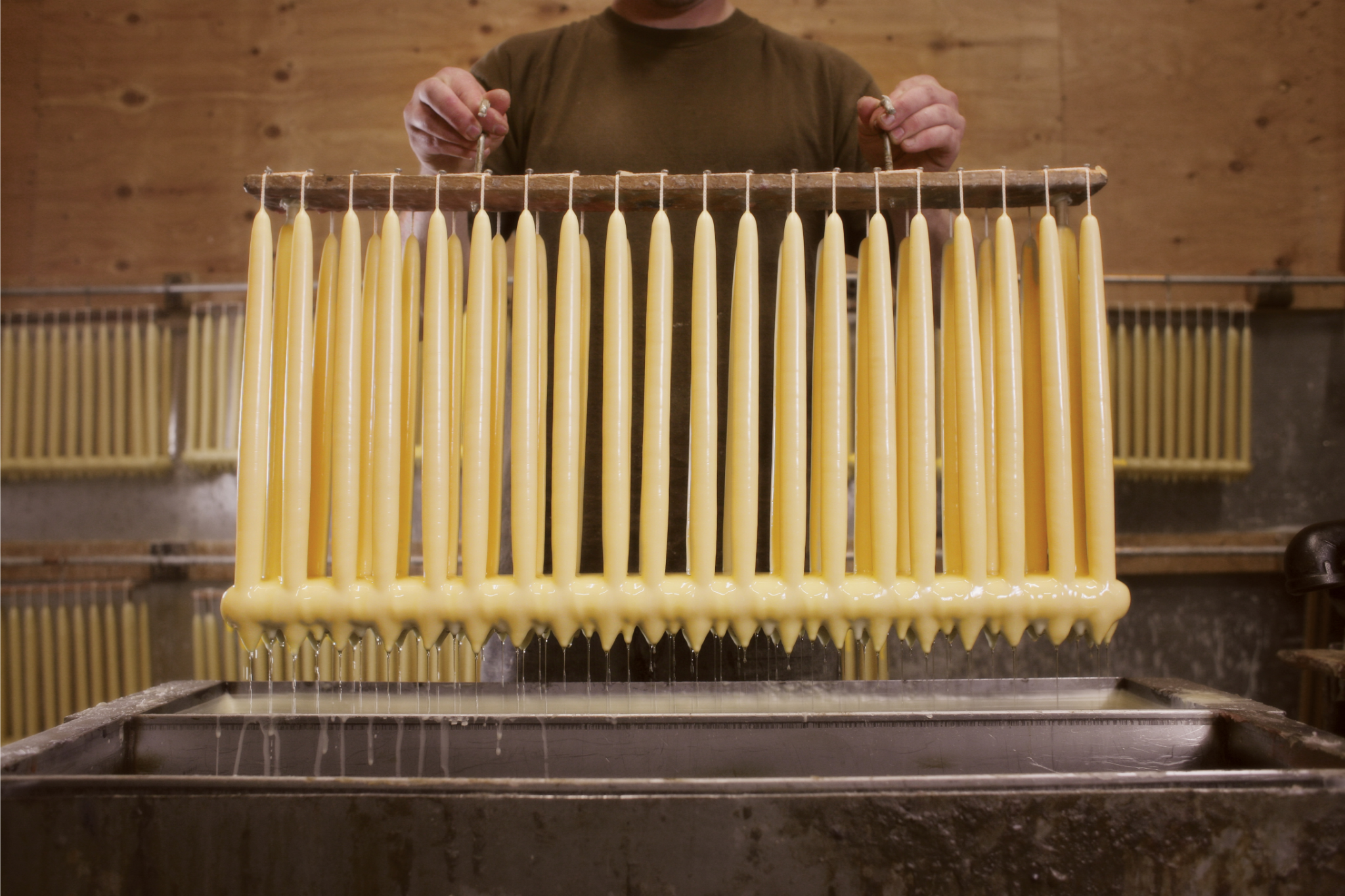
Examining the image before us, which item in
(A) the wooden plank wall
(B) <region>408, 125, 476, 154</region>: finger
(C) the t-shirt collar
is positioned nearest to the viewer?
(B) <region>408, 125, 476, 154</region>: finger

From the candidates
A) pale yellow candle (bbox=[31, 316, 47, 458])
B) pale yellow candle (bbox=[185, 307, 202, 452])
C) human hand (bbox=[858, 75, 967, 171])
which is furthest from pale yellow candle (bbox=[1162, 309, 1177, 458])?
pale yellow candle (bbox=[31, 316, 47, 458])

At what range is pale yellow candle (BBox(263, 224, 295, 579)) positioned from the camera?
3.52ft

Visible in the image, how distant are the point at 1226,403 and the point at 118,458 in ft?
13.7

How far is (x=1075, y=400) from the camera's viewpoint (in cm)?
108

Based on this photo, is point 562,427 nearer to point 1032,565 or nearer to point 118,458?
point 1032,565

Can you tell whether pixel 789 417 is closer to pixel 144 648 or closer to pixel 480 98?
pixel 480 98

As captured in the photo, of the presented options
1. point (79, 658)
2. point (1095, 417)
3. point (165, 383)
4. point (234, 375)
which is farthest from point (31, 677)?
point (1095, 417)

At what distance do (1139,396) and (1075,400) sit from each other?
2479 millimetres

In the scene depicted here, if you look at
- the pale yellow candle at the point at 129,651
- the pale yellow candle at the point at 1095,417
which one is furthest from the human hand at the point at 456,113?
the pale yellow candle at the point at 129,651

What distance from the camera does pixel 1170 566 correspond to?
3.39 m

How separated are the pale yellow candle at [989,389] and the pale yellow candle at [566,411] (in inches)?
19.2

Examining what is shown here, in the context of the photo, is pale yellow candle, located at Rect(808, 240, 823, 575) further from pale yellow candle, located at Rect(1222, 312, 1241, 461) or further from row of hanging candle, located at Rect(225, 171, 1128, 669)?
pale yellow candle, located at Rect(1222, 312, 1241, 461)

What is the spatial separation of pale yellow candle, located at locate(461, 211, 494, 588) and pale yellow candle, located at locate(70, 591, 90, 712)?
9.85ft

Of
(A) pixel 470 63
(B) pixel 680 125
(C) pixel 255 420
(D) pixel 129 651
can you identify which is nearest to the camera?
(C) pixel 255 420
